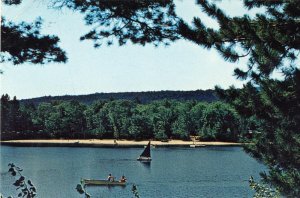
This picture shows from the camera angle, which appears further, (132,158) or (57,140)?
(57,140)

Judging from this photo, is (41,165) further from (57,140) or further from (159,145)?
(57,140)

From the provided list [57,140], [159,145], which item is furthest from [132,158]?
[57,140]

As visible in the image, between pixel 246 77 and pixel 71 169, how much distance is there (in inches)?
1715

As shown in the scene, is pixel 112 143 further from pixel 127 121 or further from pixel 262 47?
pixel 262 47

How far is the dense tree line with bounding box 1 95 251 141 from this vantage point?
95.6 metres

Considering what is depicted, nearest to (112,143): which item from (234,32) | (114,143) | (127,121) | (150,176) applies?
(114,143)

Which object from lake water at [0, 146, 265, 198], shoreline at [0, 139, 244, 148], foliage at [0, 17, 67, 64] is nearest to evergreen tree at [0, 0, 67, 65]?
foliage at [0, 17, 67, 64]

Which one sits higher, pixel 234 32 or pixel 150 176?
pixel 234 32

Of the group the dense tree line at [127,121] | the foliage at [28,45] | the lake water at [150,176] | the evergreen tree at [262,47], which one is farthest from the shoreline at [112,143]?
the foliage at [28,45]

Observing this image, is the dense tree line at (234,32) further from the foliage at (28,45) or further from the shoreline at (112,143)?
the shoreline at (112,143)

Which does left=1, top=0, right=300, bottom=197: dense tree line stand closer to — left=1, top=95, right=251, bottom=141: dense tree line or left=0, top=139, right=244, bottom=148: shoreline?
left=0, top=139, right=244, bottom=148: shoreline

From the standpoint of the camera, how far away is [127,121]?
100m

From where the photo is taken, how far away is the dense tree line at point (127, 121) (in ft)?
Answer: 314

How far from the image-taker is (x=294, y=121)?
27.4 ft
